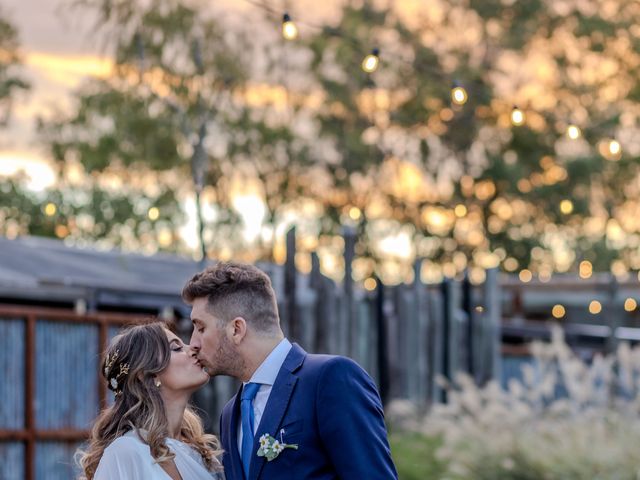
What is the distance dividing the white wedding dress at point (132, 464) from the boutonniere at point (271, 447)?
67 centimetres

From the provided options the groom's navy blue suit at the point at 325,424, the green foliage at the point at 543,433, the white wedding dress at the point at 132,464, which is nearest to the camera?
the groom's navy blue suit at the point at 325,424

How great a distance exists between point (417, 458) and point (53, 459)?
420 cm

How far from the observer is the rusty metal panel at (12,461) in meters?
14.2

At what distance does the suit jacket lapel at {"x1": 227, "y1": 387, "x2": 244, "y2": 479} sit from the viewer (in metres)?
5.04

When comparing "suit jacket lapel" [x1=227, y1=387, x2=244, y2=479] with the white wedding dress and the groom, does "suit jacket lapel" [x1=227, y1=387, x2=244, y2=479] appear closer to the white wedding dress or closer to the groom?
the groom

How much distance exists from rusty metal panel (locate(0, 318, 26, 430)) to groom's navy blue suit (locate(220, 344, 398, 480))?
32.2 feet

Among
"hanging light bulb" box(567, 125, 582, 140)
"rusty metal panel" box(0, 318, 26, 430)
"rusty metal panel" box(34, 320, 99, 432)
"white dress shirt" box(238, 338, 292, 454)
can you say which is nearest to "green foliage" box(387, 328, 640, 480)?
"hanging light bulb" box(567, 125, 582, 140)

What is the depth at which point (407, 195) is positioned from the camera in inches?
1359

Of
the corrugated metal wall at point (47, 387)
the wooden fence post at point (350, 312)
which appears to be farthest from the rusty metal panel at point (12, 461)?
the wooden fence post at point (350, 312)

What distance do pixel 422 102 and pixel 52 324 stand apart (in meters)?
20.3

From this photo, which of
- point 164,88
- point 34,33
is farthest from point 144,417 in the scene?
point 34,33

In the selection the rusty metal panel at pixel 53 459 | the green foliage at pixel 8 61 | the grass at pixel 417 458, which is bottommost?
the rusty metal panel at pixel 53 459

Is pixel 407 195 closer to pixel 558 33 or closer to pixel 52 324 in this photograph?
pixel 558 33

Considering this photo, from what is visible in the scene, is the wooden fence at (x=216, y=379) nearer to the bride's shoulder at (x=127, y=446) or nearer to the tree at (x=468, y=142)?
the bride's shoulder at (x=127, y=446)
